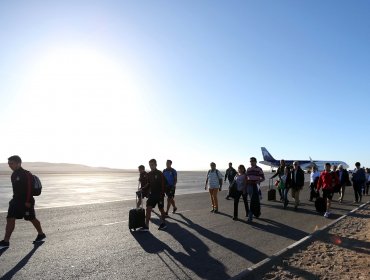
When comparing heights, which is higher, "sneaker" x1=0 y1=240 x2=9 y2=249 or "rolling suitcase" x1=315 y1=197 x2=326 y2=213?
"rolling suitcase" x1=315 y1=197 x2=326 y2=213

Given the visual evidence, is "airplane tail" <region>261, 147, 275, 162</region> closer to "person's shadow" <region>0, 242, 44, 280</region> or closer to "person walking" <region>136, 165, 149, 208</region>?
"person walking" <region>136, 165, 149, 208</region>

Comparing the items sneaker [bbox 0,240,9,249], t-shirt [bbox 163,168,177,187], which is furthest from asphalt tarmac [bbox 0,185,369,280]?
t-shirt [bbox 163,168,177,187]

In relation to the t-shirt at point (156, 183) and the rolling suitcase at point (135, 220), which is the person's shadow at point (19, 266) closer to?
the rolling suitcase at point (135, 220)

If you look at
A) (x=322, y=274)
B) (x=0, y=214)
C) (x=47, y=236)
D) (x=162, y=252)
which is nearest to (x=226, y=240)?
(x=162, y=252)

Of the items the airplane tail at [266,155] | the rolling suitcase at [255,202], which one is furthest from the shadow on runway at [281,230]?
the airplane tail at [266,155]

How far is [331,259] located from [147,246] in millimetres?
3811

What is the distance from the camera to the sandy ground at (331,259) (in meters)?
5.95

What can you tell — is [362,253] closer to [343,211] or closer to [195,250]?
[195,250]

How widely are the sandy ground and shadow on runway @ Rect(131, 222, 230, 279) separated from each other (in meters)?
0.94

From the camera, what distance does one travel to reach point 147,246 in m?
8.00

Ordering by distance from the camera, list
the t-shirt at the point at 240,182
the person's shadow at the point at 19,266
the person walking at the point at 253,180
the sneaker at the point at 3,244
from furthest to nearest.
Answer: the t-shirt at the point at 240,182 < the person walking at the point at 253,180 < the sneaker at the point at 3,244 < the person's shadow at the point at 19,266

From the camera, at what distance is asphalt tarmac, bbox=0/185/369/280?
6121 millimetres

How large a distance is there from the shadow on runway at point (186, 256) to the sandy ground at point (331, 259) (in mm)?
939

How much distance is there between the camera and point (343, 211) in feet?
49.2
